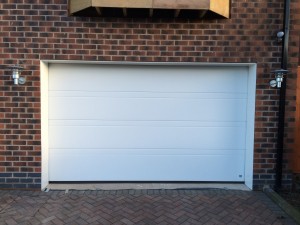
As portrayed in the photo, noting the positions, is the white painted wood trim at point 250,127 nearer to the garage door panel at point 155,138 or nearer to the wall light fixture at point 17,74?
the garage door panel at point 155,138

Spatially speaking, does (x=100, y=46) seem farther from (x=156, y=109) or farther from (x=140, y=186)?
(x=140, y=186)

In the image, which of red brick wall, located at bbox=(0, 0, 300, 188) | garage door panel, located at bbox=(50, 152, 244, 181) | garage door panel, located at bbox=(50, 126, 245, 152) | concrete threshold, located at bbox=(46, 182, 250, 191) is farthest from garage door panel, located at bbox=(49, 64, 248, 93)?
concrete threshold, located at bbox=(46, 182, 250, 191)

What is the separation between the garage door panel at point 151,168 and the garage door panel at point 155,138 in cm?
19

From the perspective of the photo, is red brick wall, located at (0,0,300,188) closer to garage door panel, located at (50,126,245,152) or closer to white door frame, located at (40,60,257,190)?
white door frame, located at (40,60,257,190)

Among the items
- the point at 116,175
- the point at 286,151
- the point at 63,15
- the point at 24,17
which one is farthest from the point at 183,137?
the point at 24,17

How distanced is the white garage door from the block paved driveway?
0.45 meters

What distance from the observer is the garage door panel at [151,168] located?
5.10 meters

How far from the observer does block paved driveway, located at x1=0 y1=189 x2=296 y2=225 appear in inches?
152

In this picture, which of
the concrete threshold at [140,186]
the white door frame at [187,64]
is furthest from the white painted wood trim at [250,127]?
the concrete threshold at [140,186]

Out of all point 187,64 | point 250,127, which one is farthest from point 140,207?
point 187,64

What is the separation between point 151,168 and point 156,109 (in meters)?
1.01

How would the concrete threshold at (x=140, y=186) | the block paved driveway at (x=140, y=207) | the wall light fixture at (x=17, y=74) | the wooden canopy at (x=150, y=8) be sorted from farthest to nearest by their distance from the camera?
the concrete threshold at (x=140, y=186)
the wall light fixture at (x=17, y=74)
the wooden canopy at (x=150, y=8)
the block paved driveway at (x=140, y=207)

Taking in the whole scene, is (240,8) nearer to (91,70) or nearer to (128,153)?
(91,70)

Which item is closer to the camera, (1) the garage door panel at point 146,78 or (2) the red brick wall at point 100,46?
(2) the red brick wall at point 100,46
